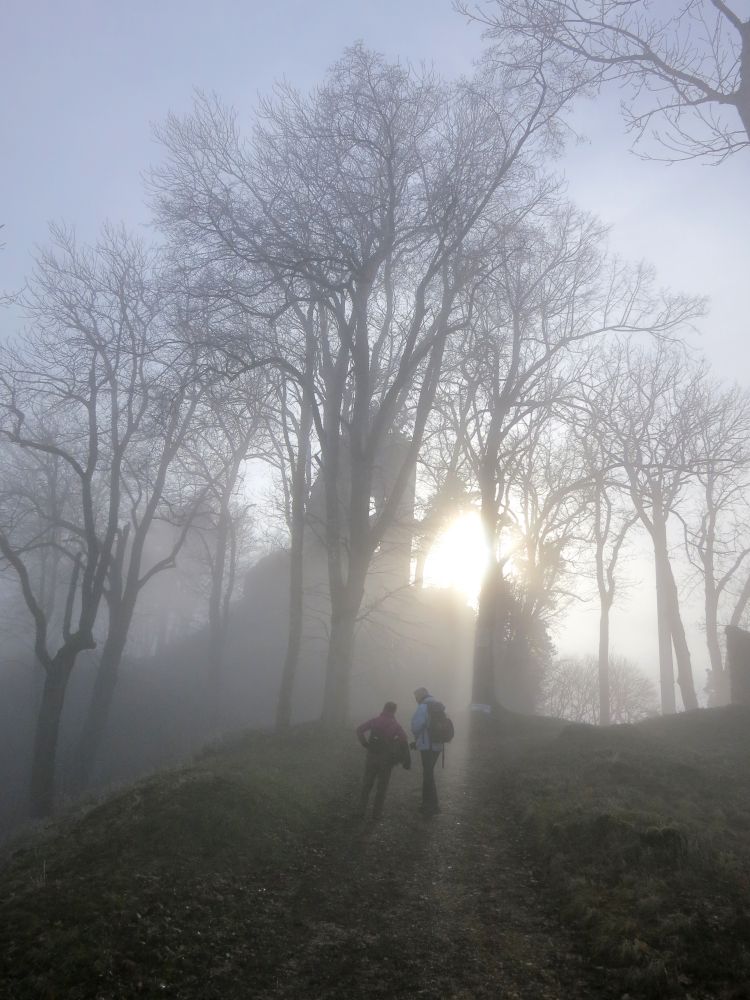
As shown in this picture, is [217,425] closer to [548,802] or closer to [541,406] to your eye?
[541,406]

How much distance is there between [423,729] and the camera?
35.8 feet

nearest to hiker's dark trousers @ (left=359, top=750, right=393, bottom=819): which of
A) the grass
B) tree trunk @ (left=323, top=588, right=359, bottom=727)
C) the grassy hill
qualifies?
the grassy hill

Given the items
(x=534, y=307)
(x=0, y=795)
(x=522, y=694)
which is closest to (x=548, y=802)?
(x=534, y=307)

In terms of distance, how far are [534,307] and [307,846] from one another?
15.5 meters

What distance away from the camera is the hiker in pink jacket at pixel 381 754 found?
10188mm

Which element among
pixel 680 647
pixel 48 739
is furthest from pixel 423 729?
pixel 680 647

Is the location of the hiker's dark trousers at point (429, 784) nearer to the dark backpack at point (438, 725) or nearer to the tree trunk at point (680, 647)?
the dark backpack at point (438, 725)

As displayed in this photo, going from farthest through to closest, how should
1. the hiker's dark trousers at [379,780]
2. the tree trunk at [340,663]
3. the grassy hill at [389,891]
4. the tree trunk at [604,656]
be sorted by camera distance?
the tree trunk at [604,656]
the tree trunk at [340,663]
the hiker's dark trousers at [379,780]
the grassy hill at [389,891]

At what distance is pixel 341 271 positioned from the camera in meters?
14.7

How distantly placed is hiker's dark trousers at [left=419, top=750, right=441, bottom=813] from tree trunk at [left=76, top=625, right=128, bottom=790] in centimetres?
1244

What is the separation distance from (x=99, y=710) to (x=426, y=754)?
13.0 meters

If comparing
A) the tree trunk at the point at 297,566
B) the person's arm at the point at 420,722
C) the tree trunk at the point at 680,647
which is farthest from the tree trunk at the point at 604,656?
the person's arm at the point at 420,722

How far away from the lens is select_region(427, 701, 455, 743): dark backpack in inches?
424

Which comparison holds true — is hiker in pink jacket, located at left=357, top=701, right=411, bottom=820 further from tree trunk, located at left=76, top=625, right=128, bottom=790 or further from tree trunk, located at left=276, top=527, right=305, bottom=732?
tree trunk, located at left=76, top=625, right=128, bottom=790
